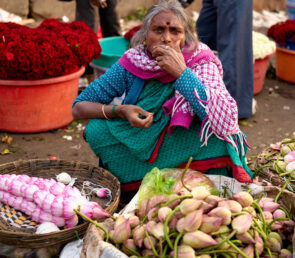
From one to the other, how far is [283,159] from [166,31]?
0.98 metres

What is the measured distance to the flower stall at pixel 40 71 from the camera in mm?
3393

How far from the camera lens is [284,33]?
522cm

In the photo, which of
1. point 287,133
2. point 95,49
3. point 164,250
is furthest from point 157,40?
point 287,133

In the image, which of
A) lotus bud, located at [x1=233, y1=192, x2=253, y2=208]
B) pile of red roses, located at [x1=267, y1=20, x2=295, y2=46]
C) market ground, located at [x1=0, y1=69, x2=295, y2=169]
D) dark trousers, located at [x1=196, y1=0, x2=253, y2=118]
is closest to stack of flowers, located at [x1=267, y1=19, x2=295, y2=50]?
pile of red roses, located at [x1=267, y1=20, x2=295, y2=46]

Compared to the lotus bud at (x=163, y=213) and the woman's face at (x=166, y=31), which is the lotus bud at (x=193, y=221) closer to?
the lotus bud at (x=163, y=213)

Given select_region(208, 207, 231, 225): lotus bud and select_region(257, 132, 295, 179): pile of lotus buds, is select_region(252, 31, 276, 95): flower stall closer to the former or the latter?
select_region(257, 132, 295, 179): pile of lotus buds

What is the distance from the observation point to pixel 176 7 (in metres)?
2.38

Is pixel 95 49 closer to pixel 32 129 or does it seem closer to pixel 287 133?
pixel 32 129

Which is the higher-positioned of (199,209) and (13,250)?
(199,209)

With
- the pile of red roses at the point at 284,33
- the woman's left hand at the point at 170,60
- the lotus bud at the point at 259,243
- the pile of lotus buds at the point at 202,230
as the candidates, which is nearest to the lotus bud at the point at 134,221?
the pile of lotus buds at the point at 202,230

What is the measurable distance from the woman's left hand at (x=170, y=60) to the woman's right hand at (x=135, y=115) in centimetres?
26

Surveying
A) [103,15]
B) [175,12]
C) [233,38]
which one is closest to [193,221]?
[175,12]

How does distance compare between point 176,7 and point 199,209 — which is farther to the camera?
point 176,7

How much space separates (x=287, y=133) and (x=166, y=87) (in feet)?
6.83
